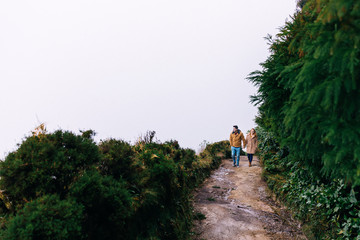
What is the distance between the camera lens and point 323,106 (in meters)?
2.67

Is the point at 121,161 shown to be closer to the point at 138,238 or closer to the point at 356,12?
the point at 138,238

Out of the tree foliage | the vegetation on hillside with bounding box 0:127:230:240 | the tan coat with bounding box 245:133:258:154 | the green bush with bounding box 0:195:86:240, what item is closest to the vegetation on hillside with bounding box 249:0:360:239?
the tree foliage

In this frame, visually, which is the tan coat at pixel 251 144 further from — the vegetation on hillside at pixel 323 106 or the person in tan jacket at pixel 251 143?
the vegetation on hillside at pixel 323 106

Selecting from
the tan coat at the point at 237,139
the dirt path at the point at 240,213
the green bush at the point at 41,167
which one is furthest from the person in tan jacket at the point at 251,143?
the green bush at the point at 41,167

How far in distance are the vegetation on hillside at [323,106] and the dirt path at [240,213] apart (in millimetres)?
613

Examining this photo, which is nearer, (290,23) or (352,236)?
(352,236)

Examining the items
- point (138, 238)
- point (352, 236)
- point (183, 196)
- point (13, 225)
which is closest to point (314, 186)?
point (352, 236)

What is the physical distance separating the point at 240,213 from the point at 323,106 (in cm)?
421

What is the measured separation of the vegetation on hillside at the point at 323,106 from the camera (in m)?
2.23

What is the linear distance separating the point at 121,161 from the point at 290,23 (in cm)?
444

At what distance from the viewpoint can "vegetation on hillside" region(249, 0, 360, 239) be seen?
2234 millimetres

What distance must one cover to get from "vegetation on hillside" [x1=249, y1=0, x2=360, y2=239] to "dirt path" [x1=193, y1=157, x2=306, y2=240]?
61 centimetres

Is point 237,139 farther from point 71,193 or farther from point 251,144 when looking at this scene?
point 71,193

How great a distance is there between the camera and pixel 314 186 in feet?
16.2
